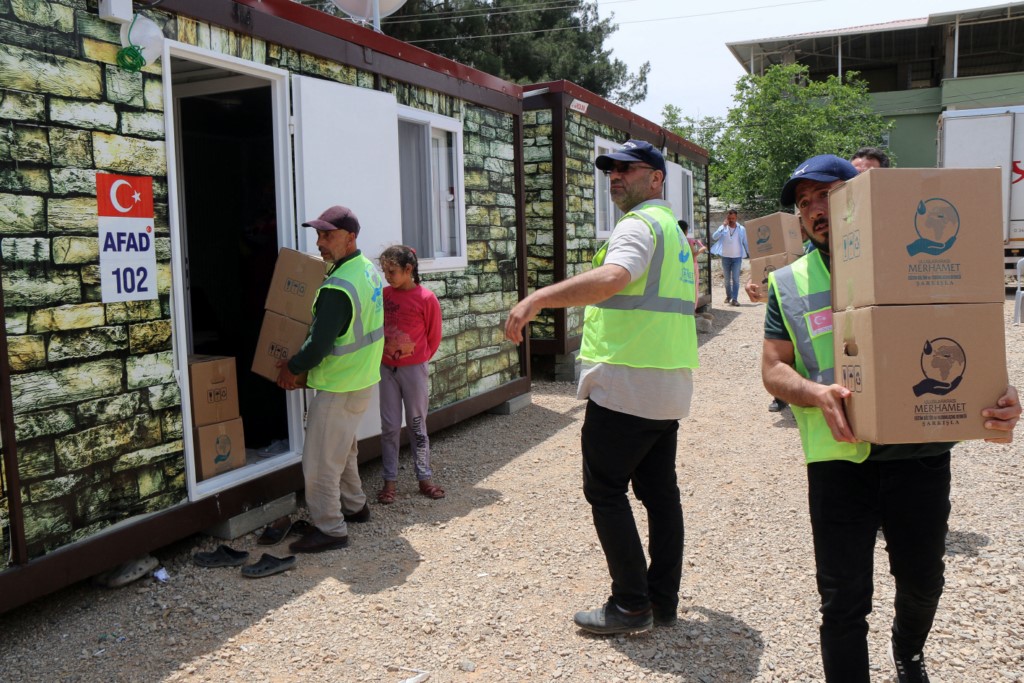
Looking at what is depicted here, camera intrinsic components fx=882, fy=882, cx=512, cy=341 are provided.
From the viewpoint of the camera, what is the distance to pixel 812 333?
8.07 feet

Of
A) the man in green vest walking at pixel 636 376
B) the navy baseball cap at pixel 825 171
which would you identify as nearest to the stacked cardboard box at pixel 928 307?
the navy baseball cap at pixel 825 171

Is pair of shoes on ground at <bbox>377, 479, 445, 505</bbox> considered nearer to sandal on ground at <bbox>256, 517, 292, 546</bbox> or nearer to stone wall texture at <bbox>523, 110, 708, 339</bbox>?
sandal on ground at <bbox>256, 517, 292, 546</bbox>

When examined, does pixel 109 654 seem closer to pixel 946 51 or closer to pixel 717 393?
pixel 717 393

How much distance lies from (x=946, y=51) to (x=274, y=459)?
30079 mm

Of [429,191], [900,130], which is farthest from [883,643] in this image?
[900,130]

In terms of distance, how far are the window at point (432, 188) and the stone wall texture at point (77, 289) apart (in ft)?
6.66

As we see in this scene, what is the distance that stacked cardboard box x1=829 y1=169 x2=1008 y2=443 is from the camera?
2152 mm

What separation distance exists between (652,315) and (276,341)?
2.27m

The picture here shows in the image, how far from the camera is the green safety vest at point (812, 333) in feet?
7.93

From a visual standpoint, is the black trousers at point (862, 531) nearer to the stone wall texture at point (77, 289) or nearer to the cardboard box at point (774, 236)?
the stone wall texture at point (77, 289)

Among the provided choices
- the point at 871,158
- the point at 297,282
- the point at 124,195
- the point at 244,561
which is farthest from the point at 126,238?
the point at 871,158

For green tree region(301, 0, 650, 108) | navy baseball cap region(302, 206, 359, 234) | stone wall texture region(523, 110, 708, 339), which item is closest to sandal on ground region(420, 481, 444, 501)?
navy baseball cap region(302, 206, 359, 234)

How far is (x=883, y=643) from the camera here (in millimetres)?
3324

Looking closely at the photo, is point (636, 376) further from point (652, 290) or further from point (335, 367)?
point (335, 367)
